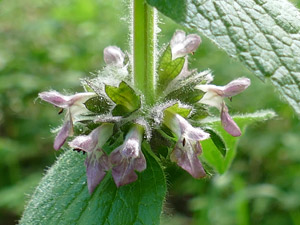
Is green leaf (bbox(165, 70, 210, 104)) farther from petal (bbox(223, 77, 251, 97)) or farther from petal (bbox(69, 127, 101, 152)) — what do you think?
petal (bbox(69, 127, 101, 152))

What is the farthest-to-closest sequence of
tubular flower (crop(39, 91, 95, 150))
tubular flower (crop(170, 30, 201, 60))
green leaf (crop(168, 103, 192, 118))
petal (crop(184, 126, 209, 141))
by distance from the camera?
tubular flower (crop(170, 30, 201, 60)), tubular flower (crop(39, 91, 95, 150)), green leaf (crop(168, 103, 192, 118)), petal (crop(184, 126, 209, 141))

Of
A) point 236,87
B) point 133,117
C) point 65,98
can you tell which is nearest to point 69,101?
point 65,98

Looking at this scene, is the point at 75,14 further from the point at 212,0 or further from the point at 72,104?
the point at 212,0

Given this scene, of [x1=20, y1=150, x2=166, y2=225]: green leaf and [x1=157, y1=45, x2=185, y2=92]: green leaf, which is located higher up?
[x1=157, y1=45, x2=185, y2=92]: green leaf

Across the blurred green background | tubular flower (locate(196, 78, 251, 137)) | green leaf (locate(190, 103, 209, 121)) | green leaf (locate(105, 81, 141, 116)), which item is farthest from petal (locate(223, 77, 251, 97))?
the blurred green background

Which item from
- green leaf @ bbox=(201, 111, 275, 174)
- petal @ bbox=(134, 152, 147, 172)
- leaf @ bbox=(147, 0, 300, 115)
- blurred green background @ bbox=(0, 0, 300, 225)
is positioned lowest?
blurred green background @ bbox=(0, 0, 300, 225)

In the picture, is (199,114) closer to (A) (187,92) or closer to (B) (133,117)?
(A) (187,92)
